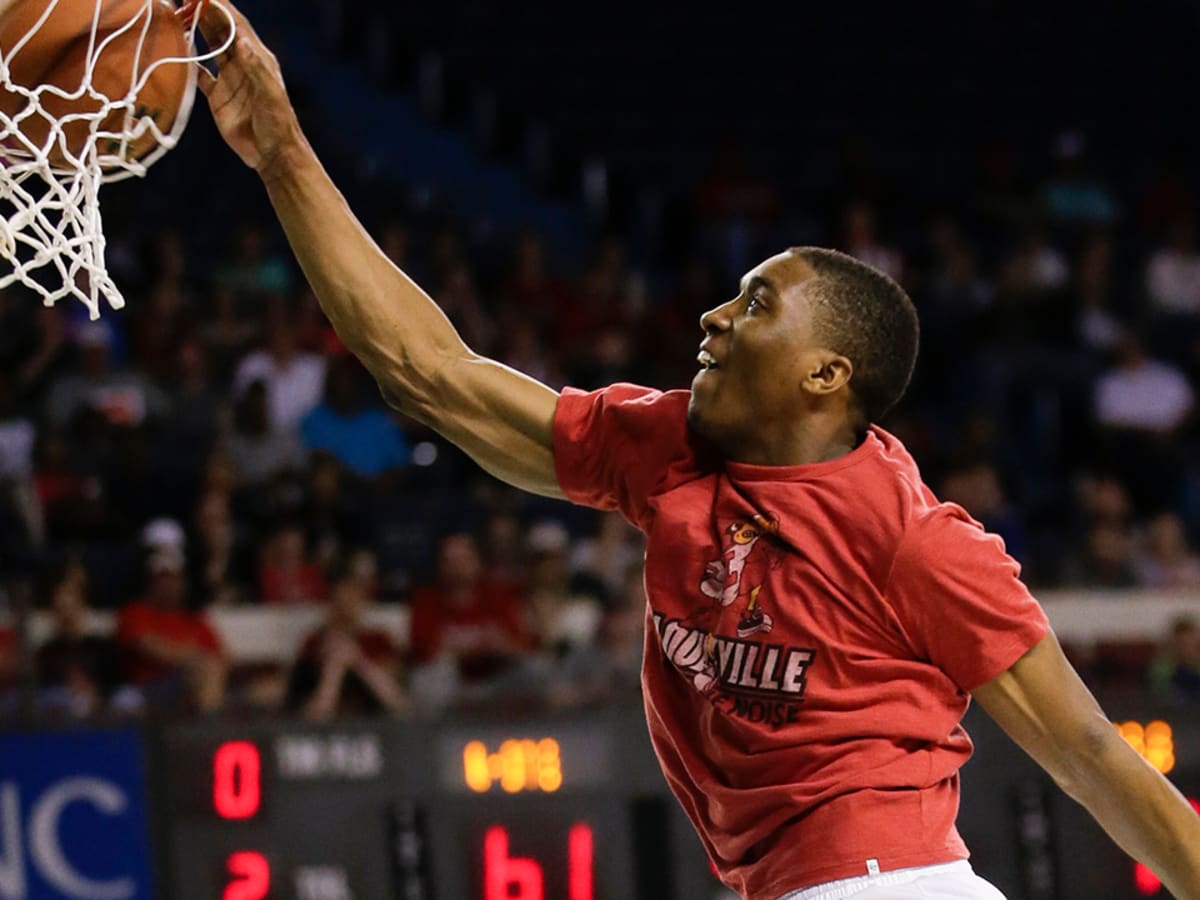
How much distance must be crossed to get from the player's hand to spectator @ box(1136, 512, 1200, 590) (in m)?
6.20

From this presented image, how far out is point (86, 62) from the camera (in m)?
3.07

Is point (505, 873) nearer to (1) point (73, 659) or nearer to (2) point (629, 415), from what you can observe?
(1) point (73, 659)

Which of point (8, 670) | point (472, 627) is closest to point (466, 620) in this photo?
point (472, 627)

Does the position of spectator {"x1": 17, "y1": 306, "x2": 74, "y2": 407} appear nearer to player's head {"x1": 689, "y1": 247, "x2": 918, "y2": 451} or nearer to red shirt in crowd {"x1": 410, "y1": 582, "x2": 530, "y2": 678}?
red shirt in crowd {"x1": 410, "y1": 582, "x2": 530, "y2": 678}

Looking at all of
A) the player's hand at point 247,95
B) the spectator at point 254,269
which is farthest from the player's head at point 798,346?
the spectator at point 254,269

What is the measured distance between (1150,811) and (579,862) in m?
3.67

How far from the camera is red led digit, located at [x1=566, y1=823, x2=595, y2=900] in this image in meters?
6.29

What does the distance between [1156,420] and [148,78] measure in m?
7.81

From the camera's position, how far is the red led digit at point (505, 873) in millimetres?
6293

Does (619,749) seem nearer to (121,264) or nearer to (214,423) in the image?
(214,423)

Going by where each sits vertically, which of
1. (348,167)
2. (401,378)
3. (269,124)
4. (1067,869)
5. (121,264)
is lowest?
(1067,869)

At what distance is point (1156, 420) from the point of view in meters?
10.1

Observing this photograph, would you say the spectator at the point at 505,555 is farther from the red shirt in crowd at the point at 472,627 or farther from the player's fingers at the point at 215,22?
the player's fingers at the point at 215,22

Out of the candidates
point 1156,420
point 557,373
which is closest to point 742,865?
point 557,373
